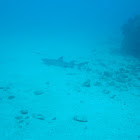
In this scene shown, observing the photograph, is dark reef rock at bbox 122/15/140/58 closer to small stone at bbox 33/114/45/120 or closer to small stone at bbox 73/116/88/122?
small stone at bbox 73/116/88/122

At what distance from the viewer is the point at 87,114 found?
312 inches

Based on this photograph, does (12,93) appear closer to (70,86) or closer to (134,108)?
(70,86)

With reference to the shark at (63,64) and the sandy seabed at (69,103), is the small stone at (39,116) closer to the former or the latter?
the sandy seabed at (69,103)

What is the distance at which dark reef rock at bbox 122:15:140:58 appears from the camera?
17.4 metres

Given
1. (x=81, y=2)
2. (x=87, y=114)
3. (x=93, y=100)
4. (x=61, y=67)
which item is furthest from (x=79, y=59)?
(x=81, y=2)

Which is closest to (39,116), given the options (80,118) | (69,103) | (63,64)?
(80,118)

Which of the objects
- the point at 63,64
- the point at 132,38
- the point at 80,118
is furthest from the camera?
the point at 132,38

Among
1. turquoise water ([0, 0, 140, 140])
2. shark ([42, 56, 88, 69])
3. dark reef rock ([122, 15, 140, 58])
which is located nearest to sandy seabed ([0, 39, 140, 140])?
turquoise water ([0, 0, 140, 140])

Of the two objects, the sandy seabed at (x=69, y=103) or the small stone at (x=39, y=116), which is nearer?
the sandy seabed at (x=69, y=103)

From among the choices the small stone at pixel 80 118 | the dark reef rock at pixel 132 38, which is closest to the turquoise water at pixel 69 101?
the small stone at pixel 80 118

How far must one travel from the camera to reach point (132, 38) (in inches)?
707

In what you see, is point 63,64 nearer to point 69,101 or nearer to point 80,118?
point 69,101

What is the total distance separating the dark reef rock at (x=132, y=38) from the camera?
17.4 meters

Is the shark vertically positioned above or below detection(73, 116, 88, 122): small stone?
above
